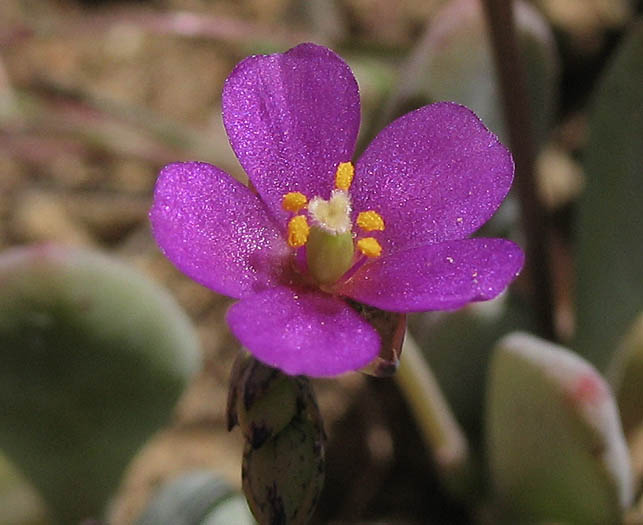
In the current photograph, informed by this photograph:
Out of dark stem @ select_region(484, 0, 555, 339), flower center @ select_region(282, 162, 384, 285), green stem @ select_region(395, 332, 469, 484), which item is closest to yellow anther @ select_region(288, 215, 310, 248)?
flower center @ select_region(282, 162, 384, 285)

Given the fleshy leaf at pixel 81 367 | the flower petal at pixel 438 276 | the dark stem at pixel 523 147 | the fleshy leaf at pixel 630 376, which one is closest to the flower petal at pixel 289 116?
the flower petal at pixel 438 276

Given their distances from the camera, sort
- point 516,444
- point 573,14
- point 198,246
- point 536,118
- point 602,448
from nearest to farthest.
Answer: point 198,246, point 602,448, point 516,444, point 536,118, point 573,14

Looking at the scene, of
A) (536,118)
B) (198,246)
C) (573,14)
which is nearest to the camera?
(198,246)

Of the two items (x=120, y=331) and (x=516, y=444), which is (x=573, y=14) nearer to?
(x=516, y=444)

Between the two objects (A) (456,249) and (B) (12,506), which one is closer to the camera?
(A) (456,249)

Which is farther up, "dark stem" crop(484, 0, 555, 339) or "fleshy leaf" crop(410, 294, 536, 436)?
"dark stem" crop(484, 0, 555, 339)

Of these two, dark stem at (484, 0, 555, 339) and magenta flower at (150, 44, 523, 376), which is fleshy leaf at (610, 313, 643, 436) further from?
magenta flower at (150, 44, 523, 376)

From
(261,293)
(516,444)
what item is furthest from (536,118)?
(261,293)

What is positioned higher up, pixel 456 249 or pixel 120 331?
pixel 456 249
